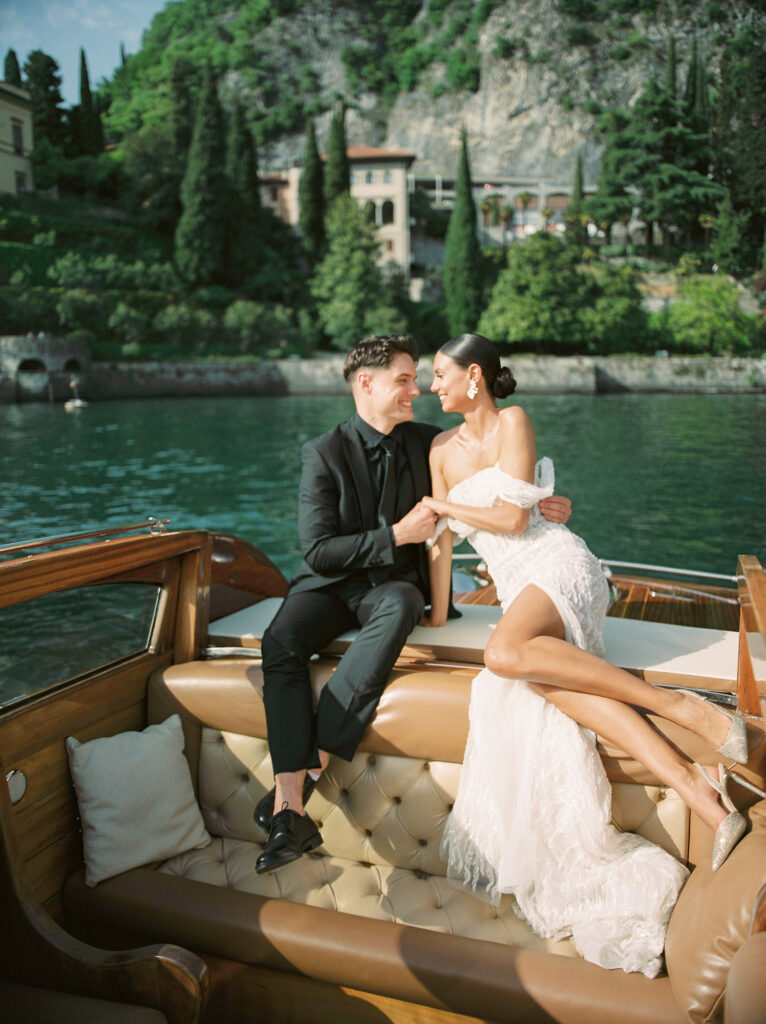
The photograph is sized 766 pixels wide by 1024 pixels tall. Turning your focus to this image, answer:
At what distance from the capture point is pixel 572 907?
175 cm

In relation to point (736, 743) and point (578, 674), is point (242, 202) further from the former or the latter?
point (736, 743)

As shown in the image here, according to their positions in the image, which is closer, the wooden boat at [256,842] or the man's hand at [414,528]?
the wooden boat at [256,842]

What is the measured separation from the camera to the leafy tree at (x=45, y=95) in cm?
5047

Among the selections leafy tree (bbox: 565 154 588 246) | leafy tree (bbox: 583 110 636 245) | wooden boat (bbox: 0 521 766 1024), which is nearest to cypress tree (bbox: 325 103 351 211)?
leafy tree (bbox: 565 154 588 246)

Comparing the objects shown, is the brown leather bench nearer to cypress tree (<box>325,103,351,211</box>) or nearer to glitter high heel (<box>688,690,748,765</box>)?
glitter high heel (<box>688,690,748,765</box>)

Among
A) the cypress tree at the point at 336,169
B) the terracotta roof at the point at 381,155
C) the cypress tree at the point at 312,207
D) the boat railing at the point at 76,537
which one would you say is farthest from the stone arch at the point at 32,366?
the boat railing at the point at 76,537

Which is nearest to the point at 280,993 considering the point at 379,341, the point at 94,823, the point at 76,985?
the point at 76,985

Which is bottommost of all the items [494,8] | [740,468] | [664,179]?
[740,468]

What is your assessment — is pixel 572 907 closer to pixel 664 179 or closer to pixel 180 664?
pixel 180 664

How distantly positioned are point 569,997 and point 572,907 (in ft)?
0.74

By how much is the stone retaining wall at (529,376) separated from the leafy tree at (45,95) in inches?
1023

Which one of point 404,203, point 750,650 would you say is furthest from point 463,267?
point 750,650

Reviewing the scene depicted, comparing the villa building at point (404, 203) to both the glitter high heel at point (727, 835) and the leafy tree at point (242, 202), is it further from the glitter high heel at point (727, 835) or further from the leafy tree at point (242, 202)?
the glitter high heel at point (727, 835)

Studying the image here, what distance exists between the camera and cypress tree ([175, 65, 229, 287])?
40.1 meters
